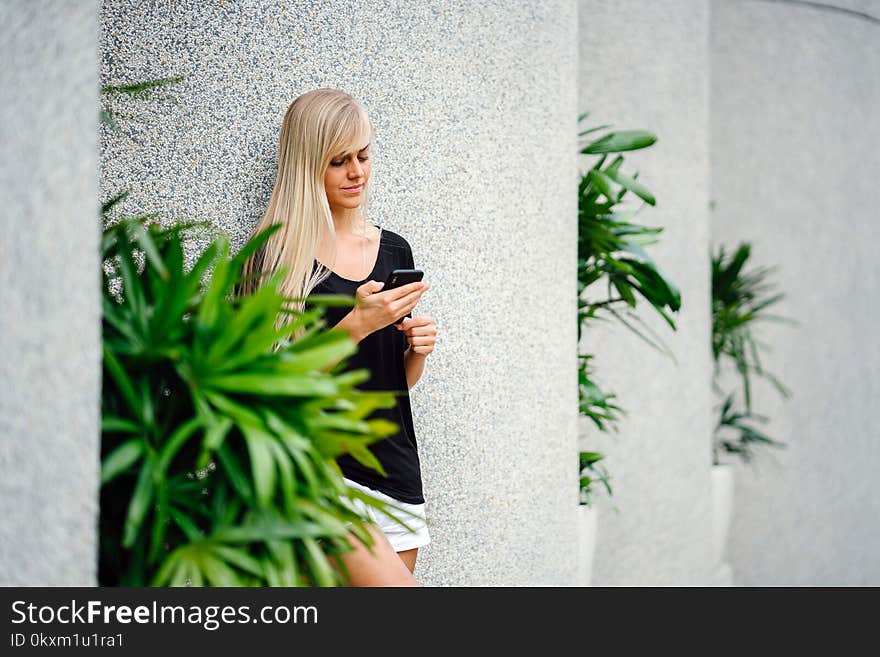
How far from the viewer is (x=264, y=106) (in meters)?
2.47

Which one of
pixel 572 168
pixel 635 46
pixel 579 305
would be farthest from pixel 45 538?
pixel 635 46

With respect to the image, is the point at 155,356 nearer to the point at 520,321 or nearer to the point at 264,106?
the point at 264,106

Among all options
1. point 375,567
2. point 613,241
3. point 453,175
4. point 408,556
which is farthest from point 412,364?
point 613,241

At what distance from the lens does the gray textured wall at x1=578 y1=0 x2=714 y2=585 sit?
14.0 ft

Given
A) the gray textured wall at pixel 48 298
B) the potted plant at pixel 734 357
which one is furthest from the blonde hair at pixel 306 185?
the potted plant at pixel 734 357

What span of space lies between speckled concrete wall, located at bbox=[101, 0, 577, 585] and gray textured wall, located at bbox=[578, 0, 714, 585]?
42.1 inches

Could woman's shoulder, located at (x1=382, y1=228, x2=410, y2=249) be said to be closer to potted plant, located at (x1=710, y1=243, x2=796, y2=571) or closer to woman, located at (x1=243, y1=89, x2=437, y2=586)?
woman, located at (x1=243, y1=89, x2=437, y2=586)

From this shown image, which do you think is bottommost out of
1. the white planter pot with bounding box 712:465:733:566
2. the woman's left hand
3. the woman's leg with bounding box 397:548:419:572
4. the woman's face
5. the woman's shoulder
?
the white planter pot with bounding box 712:465:733:566

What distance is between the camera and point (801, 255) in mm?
5398

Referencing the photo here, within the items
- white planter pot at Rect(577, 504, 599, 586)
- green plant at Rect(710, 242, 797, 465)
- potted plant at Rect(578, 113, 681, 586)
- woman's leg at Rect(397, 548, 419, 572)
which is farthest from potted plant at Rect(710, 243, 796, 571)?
woman's leg at Rect(397, 548, 419, 572)

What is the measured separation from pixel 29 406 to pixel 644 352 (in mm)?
3300

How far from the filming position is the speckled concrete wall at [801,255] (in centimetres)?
536

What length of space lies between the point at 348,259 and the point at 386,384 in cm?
31
